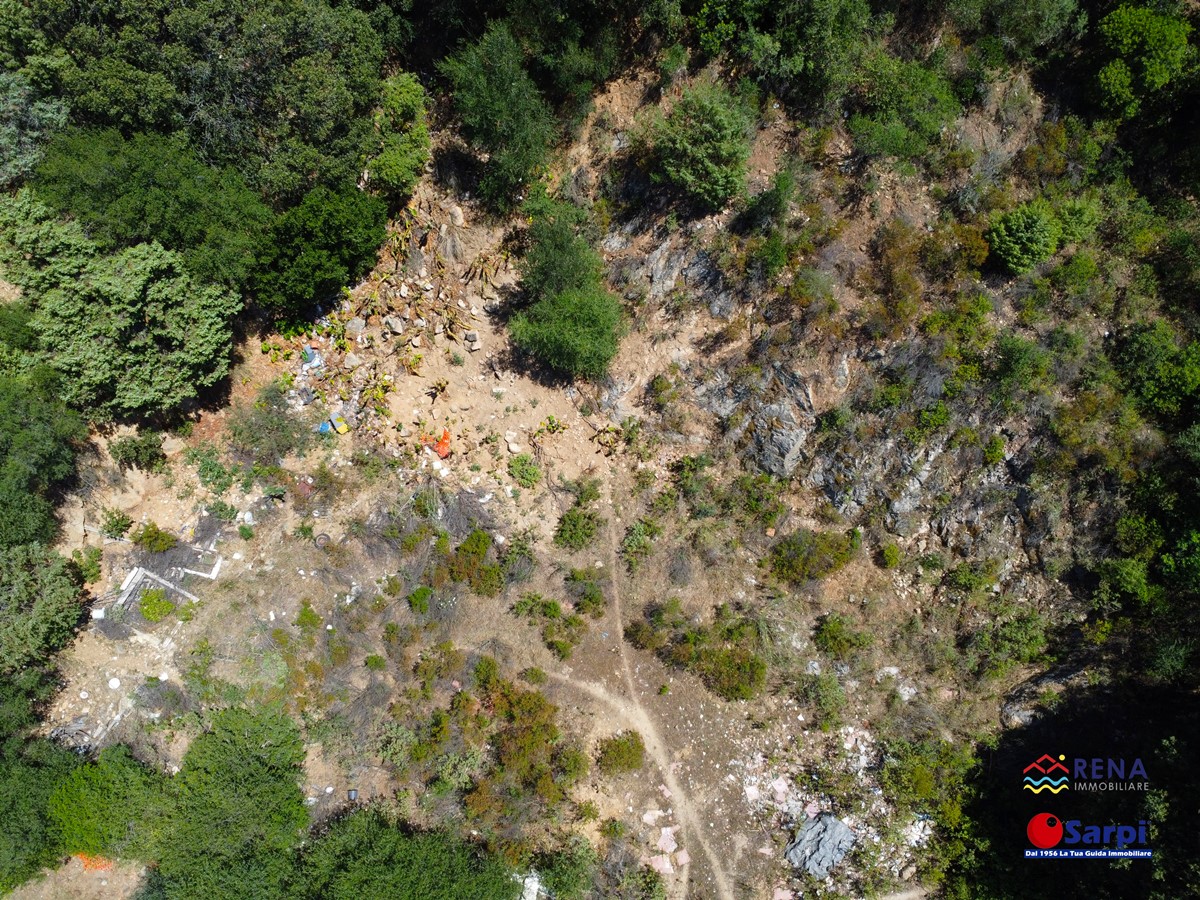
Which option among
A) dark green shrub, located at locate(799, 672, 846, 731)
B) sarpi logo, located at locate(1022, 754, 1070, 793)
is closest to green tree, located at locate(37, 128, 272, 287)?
dark green shrub, located at locate(799, 672, 846, 731)

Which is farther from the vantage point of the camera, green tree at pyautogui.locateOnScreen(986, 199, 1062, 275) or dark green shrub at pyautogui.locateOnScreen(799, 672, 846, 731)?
dark green shrub at pyautogui.locateOnScreen(799, 672, 846, 731)

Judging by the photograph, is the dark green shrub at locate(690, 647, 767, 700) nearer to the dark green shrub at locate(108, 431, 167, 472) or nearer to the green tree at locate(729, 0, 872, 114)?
the green tree at locate(729, 0, 872, 114)

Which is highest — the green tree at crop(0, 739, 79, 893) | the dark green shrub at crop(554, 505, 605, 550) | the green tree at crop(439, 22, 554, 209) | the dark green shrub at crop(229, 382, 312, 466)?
the green tree at crop(439, 22, 554, 209)

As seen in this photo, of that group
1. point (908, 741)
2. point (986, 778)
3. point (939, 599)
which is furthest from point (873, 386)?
point (986, 778)

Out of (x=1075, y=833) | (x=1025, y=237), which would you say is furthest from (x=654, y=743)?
(x=1025, y=237)

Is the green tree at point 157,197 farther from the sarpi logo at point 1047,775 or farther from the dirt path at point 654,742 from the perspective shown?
the sarpi logo at point 1047,775

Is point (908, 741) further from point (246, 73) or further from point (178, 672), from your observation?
point (246, 73)
